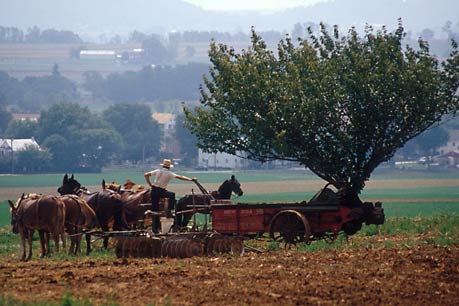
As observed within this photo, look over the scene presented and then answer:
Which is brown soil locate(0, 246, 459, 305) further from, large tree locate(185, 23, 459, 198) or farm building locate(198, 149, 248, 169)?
farm building locate(198, 149, 248, 169)

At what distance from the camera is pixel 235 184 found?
3572 cm

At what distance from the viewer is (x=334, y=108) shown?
3703 cm

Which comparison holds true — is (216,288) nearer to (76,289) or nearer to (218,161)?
(76,289)

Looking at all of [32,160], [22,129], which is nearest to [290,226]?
[32,160]

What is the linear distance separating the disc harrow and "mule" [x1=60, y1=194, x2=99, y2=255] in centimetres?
344

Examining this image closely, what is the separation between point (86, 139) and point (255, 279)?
11338 centimetres

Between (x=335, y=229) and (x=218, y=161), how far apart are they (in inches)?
4273

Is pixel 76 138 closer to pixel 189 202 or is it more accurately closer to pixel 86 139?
pixel 86 139

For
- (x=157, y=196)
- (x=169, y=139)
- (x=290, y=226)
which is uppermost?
(x=169, y=139)

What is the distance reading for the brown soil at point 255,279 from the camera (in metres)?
18.7

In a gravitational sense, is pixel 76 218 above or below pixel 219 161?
below

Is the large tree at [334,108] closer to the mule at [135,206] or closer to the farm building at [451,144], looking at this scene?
the mule at [135,206]

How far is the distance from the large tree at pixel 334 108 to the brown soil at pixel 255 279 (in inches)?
476

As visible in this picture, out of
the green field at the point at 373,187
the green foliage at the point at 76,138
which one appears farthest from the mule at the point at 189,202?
the green foliage at the point at 76,138
